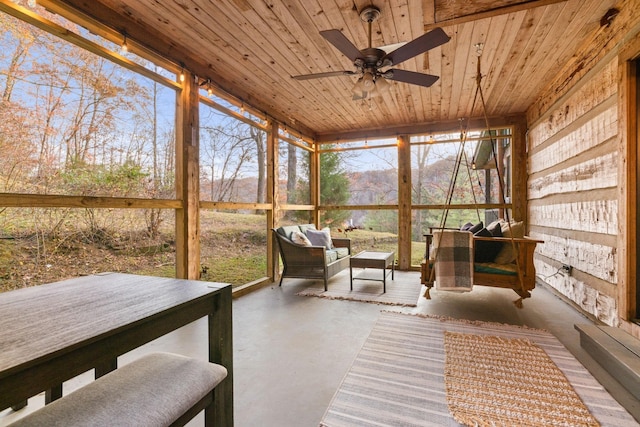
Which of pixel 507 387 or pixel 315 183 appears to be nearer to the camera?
pixel 507 387

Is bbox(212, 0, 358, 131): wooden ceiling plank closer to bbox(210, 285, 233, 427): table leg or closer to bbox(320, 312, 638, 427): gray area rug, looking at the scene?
bbox(210, 285, 233, 427): table leg

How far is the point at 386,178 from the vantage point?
6035 millimetres

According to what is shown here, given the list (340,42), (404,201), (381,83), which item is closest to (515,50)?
(381,83)

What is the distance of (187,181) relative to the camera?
10.5 ft

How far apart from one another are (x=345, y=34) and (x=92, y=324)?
9.80 feet

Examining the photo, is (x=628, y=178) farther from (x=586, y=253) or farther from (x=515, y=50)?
(x=515, y=50)

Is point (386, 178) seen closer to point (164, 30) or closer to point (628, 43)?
point (628, 43)

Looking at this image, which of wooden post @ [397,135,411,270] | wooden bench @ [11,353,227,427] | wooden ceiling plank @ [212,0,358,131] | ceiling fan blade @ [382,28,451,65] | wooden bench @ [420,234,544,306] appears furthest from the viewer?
wooden post @ [397,135,411,270]

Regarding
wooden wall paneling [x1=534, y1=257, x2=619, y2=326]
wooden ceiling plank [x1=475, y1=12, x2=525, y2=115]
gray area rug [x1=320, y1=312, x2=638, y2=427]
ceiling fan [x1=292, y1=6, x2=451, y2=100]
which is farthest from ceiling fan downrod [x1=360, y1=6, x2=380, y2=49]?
wooden wall paneling [x1=534, y1=257, x2=619, y2=326]

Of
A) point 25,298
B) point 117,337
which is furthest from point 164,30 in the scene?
point 117,337

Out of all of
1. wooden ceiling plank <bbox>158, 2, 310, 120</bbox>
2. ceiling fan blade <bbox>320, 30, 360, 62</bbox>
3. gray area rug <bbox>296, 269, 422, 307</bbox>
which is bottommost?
gray area rug <bbox>296, 269, 422, 307</bbox>

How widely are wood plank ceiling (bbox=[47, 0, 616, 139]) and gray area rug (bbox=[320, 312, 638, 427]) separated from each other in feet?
7.65

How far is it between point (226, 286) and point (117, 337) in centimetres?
50

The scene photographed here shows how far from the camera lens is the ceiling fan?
2.13m
